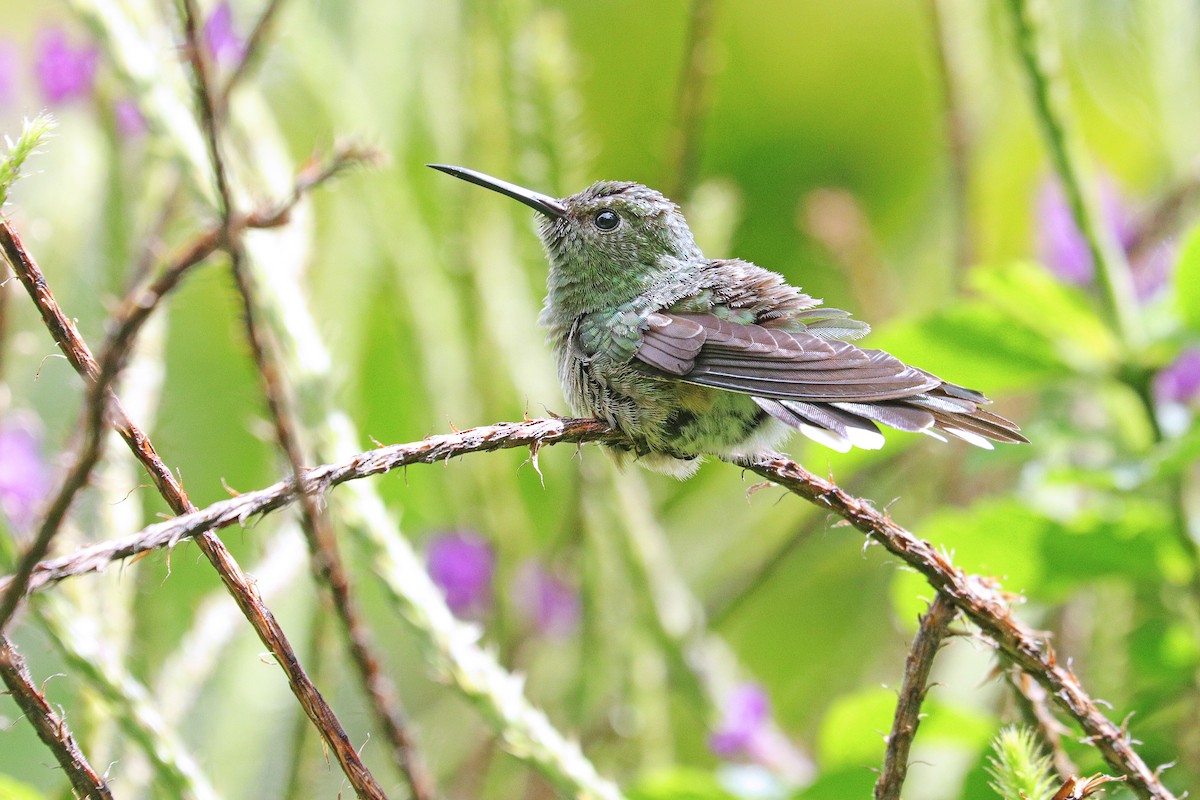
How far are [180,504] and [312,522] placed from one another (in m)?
0.29

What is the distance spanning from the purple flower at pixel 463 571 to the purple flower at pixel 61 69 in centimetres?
162

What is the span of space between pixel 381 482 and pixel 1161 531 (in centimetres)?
299

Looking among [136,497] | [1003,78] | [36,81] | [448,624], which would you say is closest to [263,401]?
[448,624]

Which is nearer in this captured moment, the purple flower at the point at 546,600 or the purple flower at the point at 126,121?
the purple flower at the point at 126,121

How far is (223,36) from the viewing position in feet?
11.2

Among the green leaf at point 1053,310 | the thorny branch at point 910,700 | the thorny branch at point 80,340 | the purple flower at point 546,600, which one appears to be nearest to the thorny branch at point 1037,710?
the thorny branch at point 910,700

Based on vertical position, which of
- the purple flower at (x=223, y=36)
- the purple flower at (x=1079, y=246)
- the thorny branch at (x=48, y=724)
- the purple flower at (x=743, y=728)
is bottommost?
the thorny branch at (x=48, y=724)

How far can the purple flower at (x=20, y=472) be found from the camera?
8.62ft

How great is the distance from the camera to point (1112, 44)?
479 cm

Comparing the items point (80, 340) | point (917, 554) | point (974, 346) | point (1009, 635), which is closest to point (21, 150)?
point (80, 340)

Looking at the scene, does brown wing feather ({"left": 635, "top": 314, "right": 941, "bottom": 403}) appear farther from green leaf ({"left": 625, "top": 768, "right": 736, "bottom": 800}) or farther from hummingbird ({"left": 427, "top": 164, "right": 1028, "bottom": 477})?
green leaf ({"left": 625, "top": 768, "right": 736, "bottom": 800})

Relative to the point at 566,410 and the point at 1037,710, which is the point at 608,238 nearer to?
the point at 566,410

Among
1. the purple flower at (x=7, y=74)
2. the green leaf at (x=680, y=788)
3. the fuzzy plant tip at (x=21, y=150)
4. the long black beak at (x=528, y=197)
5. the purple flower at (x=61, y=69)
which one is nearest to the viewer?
the fuzzy plant tip at (x=21, y=150)

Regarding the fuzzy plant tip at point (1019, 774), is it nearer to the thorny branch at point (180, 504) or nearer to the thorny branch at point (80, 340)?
the thorny branch at point (180, 504)
